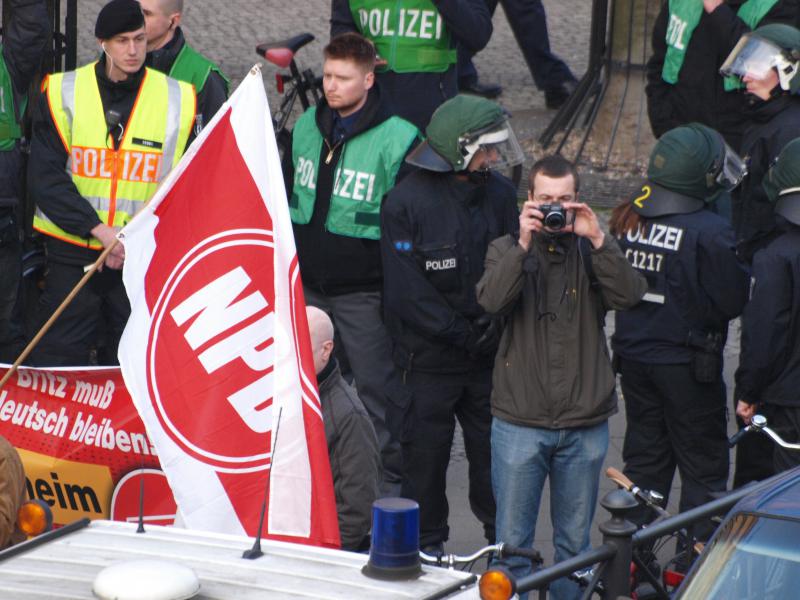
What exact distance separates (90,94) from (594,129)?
20.9 feet

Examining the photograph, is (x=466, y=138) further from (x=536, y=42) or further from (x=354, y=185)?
(x=536, y=42)

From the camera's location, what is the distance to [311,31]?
655 inches

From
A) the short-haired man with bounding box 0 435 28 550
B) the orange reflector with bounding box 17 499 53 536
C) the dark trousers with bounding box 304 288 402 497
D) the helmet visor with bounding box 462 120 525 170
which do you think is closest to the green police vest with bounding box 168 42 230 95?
the dark trousers with bounding box 304 288 402 497

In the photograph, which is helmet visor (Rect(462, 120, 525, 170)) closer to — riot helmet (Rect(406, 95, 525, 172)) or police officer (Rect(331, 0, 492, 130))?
Result: riot helmet (Rect(406, 95, 525, 172))

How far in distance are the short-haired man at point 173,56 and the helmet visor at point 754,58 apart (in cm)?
257

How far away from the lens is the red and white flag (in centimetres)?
482

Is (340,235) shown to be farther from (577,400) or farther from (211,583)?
(211,583)

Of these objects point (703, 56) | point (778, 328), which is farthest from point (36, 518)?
point (703, 56)

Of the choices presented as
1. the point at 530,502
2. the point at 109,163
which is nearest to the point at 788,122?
the point at 530,502

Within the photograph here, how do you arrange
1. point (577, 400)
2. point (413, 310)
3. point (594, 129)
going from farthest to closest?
point (594, 129) < point (413, 310) < point (577, 400)

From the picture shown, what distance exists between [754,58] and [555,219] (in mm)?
2532

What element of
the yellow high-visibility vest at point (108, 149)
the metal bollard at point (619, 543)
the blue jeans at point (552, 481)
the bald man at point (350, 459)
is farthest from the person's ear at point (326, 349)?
the yellow high-visibility vest at point (108, 149)

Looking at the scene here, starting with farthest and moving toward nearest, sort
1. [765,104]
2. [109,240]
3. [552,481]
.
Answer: [765,104] → [109,240] → [552,481]

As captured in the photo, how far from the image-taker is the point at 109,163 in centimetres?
705
